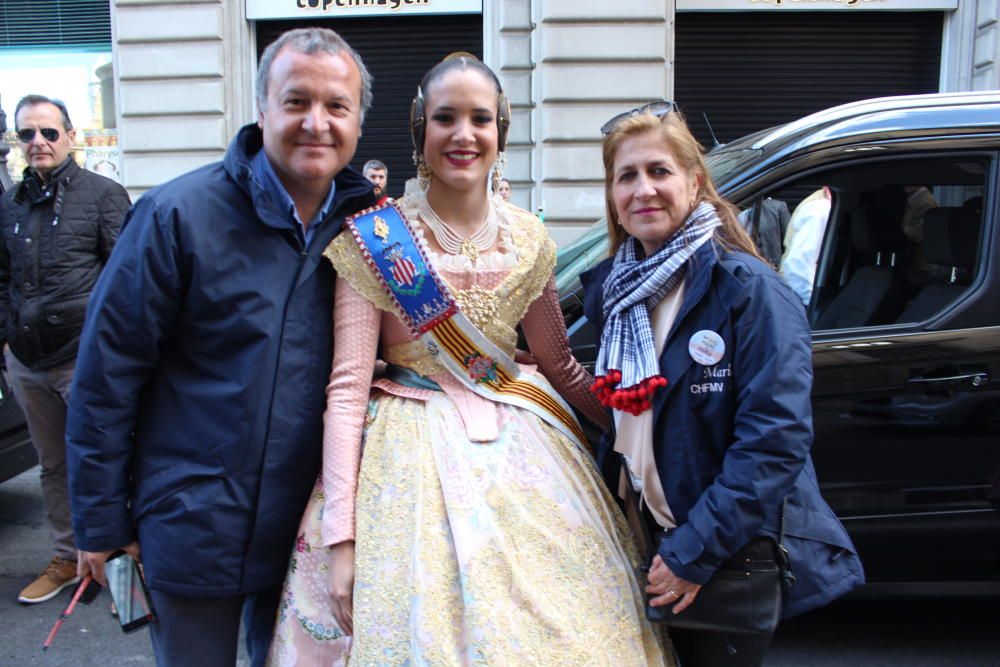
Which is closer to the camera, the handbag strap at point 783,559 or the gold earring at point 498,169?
the handbag strap at point 783,559

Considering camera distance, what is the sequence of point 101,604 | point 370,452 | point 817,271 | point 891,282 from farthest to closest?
point 101,604 < point 817,271 < point 891,282 < point 370,452

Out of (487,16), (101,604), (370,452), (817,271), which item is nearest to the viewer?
(370,452)

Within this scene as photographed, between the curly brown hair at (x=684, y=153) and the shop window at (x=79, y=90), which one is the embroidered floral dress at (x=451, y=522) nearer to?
the curly brown hair at (x=684, y=153)

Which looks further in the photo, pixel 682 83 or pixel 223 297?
pixel 682 83

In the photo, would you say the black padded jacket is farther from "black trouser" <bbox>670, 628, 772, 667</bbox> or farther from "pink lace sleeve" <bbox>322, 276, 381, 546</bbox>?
"black trouser" <bbox>670, 628, 772, 667</bbox>

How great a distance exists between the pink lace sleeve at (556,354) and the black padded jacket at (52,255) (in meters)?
2.61

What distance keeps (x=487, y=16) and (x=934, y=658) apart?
782 cm

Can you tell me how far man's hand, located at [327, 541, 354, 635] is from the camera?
1.82 m

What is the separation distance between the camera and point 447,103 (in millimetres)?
1956

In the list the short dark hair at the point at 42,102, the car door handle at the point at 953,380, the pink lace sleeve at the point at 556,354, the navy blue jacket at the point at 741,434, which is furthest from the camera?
the short dark hair at the point at 42,102

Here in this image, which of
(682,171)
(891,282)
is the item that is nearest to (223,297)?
(682,171)

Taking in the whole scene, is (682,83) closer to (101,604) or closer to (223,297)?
(101,604)

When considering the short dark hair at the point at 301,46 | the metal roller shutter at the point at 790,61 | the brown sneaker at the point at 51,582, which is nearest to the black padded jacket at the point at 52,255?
the brown sneaker at the point at 51,582

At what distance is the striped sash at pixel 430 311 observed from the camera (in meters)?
1.95
